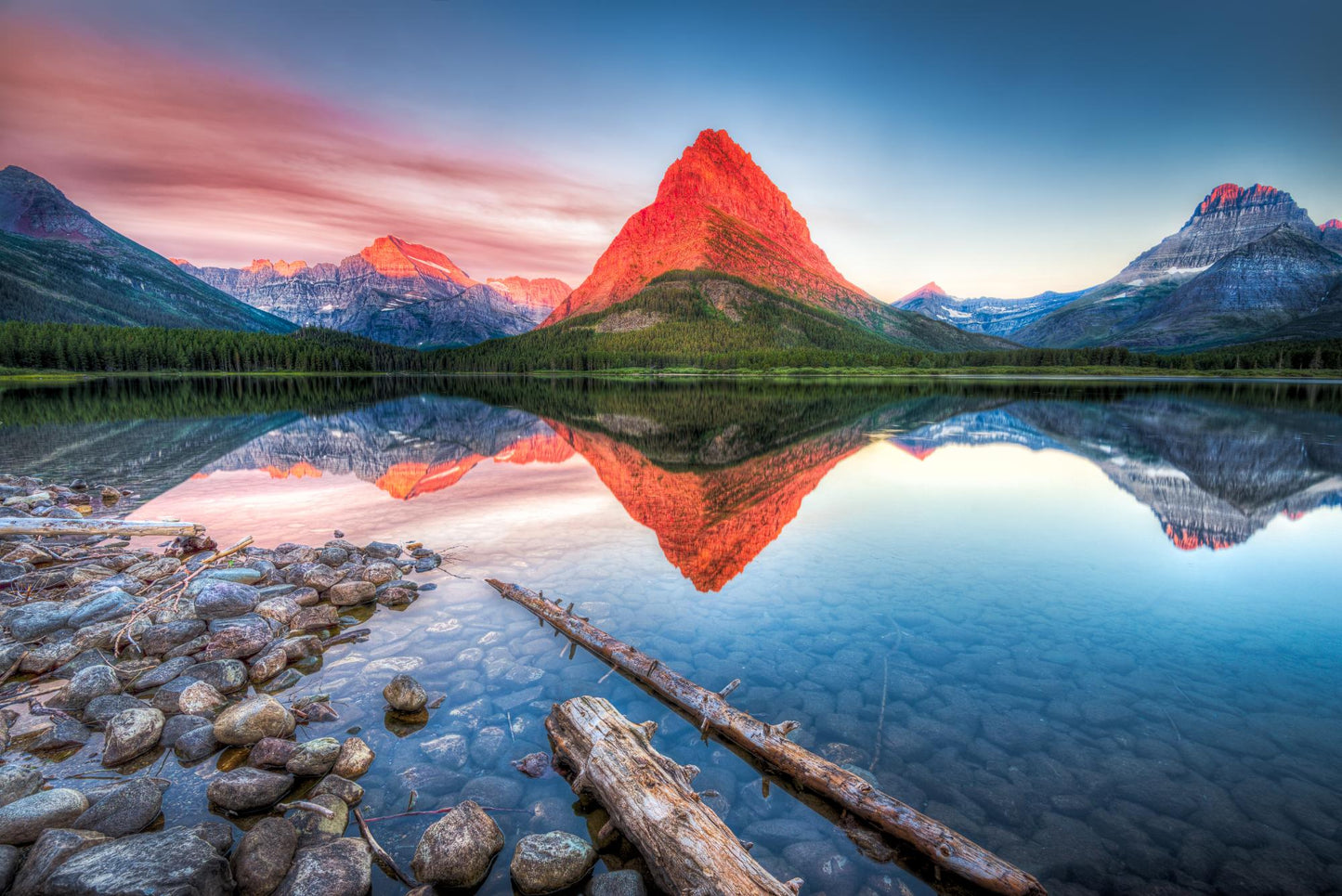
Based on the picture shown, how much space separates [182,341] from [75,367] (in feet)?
100

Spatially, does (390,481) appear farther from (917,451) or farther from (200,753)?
(917,451)

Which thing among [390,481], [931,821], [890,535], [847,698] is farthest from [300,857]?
[390,481]

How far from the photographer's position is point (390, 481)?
26281 millimetres

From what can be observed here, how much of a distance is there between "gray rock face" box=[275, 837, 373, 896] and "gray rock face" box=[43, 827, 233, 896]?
0.56 m

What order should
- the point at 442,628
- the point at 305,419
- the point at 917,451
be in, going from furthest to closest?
the point at 305,419, the point at 917,451, the point at 442,628

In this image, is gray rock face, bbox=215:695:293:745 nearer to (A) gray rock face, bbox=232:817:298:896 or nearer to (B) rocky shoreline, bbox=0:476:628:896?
(B) rocky shoreline, bbox=0:476:628:896

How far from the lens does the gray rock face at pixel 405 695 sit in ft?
28.5

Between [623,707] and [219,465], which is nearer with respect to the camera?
[623,707]

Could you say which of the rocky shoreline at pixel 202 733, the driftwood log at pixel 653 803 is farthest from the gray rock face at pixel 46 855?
the driftwood log at pixel 653 803

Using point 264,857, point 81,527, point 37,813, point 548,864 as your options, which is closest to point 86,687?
point 37,813

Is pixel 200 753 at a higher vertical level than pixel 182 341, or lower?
lower

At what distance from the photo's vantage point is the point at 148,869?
16.4 feet

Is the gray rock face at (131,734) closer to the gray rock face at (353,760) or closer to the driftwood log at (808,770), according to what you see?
the gray rock face at (353,760)

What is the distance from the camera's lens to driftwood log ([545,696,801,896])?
5.17 m
